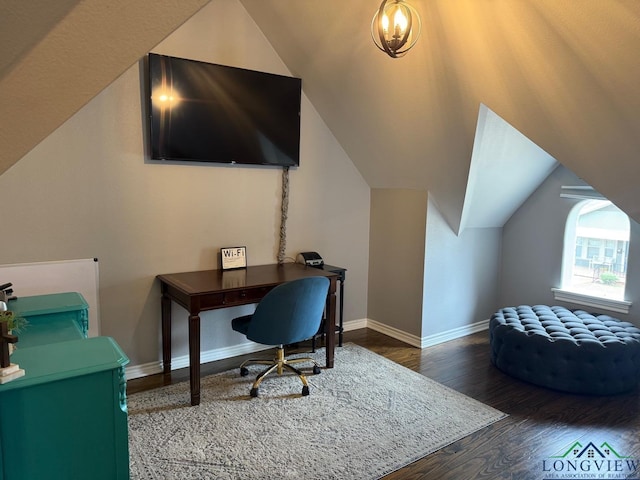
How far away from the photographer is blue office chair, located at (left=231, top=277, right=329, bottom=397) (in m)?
2.92

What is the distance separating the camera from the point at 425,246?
399 centimetres

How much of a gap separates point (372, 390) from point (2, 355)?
2.33 meters

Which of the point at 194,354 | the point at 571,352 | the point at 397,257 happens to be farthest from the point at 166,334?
the point at 571,352

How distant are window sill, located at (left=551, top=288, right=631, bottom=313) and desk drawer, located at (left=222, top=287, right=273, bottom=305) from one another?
2934mm

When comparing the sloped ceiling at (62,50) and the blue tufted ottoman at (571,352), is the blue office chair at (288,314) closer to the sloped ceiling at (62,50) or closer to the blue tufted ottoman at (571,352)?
the blue tufted ottoman at (571,352)

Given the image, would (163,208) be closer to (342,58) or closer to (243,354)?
(243,354)

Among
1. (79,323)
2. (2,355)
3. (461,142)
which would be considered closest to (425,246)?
(461,142)

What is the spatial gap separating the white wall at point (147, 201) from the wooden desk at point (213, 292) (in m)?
0.12

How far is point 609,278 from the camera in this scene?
3988mm

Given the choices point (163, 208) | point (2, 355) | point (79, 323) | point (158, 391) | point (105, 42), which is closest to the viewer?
point (105, 42)

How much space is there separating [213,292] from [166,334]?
76 centimetres

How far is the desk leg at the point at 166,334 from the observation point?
3303mm

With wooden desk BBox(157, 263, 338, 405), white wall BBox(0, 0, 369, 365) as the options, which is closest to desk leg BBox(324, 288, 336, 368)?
wooden desk BBox(157, 263, 338, 405)

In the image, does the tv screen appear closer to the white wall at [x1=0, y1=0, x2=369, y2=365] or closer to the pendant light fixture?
the white wall at [x1=0, y1=0, x2=369, y2=365]
